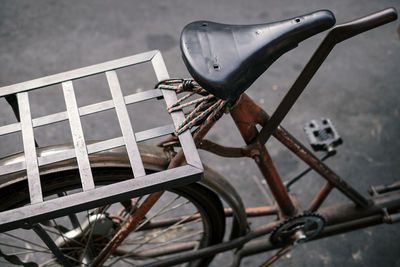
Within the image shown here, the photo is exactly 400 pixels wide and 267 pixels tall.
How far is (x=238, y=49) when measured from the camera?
83 cm

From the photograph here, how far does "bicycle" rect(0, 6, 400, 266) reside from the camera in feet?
2.63

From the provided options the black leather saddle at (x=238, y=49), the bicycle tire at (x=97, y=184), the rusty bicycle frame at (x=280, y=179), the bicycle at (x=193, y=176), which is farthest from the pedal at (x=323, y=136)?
the black leather saddle at (x=238, y=49)

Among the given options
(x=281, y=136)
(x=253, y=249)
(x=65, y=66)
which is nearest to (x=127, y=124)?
(x=281, y=136)

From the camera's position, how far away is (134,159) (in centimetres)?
80

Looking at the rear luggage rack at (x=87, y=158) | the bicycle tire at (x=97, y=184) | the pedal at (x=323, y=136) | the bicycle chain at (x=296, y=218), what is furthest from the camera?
the pedal at (x=323, y=136)

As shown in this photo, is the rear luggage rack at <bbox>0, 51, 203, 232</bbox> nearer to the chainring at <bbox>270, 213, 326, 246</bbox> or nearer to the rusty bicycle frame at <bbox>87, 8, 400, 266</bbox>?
the rusty bicycle frame at <bbox>87, 8, 400, 266</bbox>

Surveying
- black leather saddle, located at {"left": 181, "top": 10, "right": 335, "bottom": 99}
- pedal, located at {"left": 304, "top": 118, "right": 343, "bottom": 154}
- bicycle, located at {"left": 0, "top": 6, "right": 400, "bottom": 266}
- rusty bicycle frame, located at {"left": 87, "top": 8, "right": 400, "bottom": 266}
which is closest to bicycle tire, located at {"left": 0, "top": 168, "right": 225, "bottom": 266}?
bicycle, located at {"left": 0, "top": 6, "right": 400, "bottom": 266}

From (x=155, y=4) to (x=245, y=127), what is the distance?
1.75 meters

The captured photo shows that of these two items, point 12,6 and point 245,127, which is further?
point 12,6

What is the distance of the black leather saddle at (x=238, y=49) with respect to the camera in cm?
81

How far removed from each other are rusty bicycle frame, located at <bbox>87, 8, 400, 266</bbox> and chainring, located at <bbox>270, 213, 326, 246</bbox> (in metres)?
0.03

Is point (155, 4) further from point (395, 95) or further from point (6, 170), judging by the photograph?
point (6, 170)

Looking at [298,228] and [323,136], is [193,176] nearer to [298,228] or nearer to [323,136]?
[298,228]

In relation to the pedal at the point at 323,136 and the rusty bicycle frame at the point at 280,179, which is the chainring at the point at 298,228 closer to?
the rusty bicycle frame at the point at 280,179
